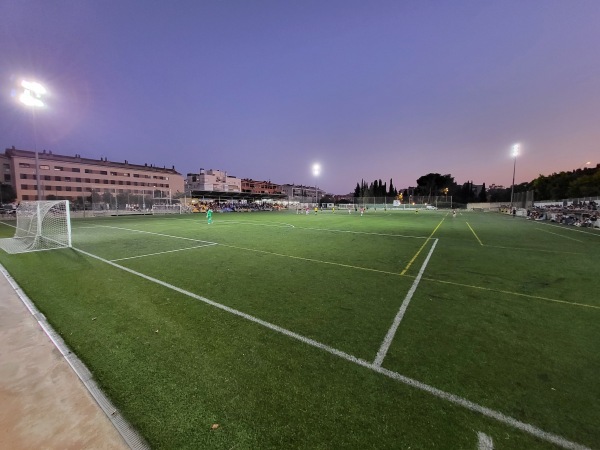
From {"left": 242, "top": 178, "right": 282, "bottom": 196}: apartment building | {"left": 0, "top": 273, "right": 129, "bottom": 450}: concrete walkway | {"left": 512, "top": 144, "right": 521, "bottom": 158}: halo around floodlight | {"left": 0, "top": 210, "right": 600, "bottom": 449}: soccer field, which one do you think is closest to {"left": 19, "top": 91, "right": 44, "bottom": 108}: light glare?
{"left": 0, "top": 210, "right": 600, "bottom": 449}: soccer field

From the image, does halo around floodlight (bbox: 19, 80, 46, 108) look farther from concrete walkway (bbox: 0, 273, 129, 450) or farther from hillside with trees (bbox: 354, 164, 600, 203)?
hillside with trees (bbox: 354, 164, 600, 203)

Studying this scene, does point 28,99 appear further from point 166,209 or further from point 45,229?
point 166,209

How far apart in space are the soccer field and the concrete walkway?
243 millimetres

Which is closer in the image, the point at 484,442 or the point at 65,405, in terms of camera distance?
the point at 484,442

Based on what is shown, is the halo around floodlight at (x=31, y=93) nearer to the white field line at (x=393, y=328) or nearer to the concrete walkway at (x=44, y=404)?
the concrete walkway at (x=44, y=404)

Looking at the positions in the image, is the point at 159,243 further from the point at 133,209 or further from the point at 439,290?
the point at 133,209

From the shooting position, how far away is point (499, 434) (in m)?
2.61

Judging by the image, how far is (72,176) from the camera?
7519 centimetres

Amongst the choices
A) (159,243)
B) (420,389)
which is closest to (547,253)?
(420,389)

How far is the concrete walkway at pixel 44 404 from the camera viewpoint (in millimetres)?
2455

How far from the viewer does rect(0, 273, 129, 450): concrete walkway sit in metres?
2.46

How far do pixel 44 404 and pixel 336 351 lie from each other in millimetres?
3453

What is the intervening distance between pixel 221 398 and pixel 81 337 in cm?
288

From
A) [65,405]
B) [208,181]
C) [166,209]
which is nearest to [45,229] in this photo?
[65,405]
